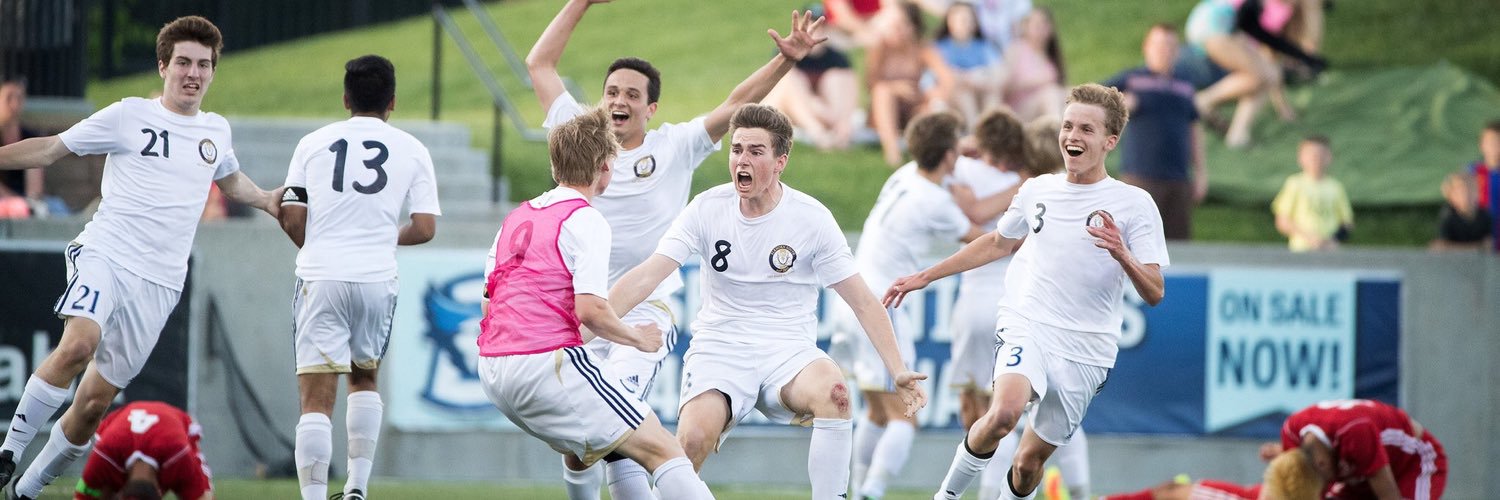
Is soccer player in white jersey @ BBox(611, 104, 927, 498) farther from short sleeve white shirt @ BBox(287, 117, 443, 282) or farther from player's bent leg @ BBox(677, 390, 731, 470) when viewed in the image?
short sleeve white shirt @ BBox(287, 117, 443, 282)

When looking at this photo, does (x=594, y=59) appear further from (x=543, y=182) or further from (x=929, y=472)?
(x=929, y=472)

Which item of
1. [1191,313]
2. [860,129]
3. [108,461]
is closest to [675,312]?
[108,461]

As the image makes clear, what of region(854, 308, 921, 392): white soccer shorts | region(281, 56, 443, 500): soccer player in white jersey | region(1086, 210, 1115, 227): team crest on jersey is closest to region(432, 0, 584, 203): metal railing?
region(854, 308, 921, 392): white soccer shorts

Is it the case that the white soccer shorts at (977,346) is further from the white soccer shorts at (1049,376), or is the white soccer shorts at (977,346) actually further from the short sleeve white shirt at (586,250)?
the short sleeve white shirt at (586,250)

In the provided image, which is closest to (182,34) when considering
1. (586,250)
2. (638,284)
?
(638,284)

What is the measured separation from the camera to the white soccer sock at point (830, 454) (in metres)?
6.70

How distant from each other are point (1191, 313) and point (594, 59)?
29.2 ft

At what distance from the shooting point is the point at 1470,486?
12.0 meters

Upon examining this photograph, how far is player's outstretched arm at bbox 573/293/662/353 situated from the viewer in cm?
570

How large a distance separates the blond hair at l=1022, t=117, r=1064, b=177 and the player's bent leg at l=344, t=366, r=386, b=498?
388 centimetres

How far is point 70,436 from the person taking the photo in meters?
7.11

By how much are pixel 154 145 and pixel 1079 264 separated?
171 inches

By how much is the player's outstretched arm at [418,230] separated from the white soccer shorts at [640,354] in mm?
930

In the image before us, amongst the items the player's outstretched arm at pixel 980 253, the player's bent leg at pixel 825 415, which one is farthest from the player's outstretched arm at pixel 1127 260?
the player's bent leg at pixel 825 415
